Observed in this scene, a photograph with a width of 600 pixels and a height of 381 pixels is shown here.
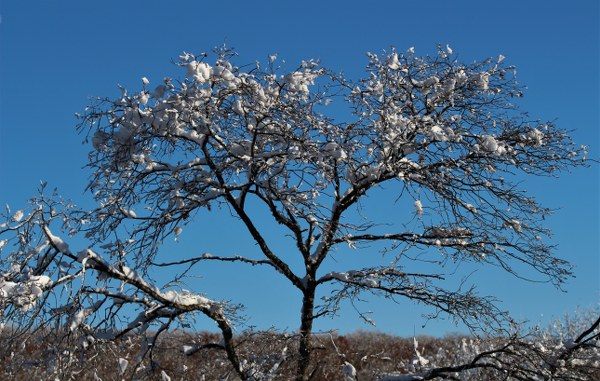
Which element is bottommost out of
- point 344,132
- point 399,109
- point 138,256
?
point 138,256

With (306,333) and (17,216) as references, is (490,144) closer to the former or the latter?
(306,333)

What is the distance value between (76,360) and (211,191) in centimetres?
261

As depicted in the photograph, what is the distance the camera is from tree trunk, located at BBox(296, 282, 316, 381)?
941cm

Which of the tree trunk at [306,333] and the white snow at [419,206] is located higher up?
the white snow at [419,206]

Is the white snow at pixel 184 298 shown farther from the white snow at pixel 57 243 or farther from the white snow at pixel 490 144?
the white snow at pixel 490 144

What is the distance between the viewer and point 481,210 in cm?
965

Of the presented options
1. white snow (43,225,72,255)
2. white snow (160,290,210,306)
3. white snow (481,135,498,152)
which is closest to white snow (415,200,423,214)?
white snow (481,135,498,152)

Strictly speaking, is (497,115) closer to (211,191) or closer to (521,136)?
(521,136)

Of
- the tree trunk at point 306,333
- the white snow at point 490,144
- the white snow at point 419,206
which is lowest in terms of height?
the tree trunk at point 306,333

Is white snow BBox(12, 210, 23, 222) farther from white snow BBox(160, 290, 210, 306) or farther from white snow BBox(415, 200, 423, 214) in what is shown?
white snow BBox(415, 200, 423, 214)

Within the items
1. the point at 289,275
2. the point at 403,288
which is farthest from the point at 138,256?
the point at 403,288

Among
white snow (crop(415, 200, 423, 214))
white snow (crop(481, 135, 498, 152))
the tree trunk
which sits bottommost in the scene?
the tree trunk

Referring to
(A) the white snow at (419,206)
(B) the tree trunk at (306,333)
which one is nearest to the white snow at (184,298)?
(B) the tree trunk at (306,333)

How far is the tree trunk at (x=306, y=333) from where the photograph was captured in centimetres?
941
